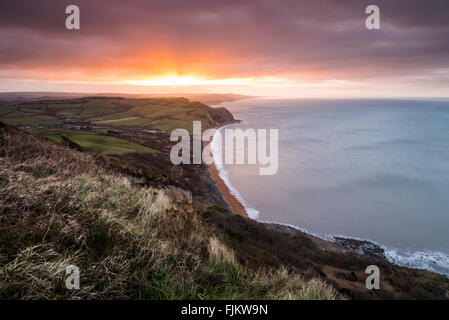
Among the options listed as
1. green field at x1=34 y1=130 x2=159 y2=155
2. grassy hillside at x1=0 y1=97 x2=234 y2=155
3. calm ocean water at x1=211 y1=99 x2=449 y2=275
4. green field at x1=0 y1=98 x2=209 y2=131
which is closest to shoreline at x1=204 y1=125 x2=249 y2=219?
calm ocean water at x1=211 y1=99 x2=449 y2=275

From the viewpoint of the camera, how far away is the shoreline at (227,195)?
82.7 feet

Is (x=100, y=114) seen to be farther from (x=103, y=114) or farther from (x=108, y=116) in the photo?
(x=108, y=116)

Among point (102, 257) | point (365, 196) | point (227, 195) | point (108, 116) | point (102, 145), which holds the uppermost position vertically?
point (108, 116)

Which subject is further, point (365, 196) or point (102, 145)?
point (102, 145)

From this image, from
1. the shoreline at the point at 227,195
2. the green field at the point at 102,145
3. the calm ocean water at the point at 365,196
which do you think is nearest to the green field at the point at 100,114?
the green field at the point at 102,145

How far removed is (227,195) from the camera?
2975cm

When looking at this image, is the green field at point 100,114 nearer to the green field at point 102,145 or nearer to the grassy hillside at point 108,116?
the grassy hillside at point 108,116

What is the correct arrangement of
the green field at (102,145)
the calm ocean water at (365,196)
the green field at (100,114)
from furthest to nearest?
1. the green field at (100,114)
2. the green field at (102,145)
3. the calm ocean water at (365,196)

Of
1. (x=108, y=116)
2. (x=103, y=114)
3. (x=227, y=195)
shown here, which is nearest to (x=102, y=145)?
(x=227, y=195)
